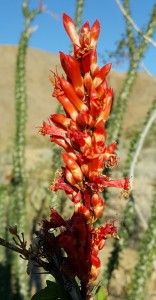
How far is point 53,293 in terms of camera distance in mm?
1267

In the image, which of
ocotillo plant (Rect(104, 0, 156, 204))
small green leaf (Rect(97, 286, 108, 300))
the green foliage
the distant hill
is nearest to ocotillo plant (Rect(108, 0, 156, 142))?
ocotillo plant (Rect(104, 0, 156, 204))

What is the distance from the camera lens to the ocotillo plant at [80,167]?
1213 millimetres

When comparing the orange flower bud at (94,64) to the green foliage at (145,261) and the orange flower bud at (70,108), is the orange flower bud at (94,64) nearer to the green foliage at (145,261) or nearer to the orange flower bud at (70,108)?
the orange flower bud at (70,108)

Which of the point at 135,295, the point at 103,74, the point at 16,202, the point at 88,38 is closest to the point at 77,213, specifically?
the point at 103,74

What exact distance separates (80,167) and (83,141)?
93mm

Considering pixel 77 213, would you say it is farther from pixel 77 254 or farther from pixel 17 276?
pixel 17 276

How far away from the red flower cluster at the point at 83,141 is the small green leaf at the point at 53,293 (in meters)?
0.08

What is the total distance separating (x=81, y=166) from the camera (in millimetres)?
1263

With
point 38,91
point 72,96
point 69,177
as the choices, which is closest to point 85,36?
point 72,96

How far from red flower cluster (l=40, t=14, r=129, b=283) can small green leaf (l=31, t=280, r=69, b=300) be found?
3.0 inches

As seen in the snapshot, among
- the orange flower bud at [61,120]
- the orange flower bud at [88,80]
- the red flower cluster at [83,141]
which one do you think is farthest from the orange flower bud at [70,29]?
the orange flower bud at [61,120]

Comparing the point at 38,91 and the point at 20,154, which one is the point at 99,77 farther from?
the point at 38,91

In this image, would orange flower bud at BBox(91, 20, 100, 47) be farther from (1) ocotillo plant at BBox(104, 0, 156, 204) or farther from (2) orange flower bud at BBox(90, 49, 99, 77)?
(1) ocotillo plant at BBox(104, 0, 156, 204)

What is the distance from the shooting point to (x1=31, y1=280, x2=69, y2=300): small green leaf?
1.25m
